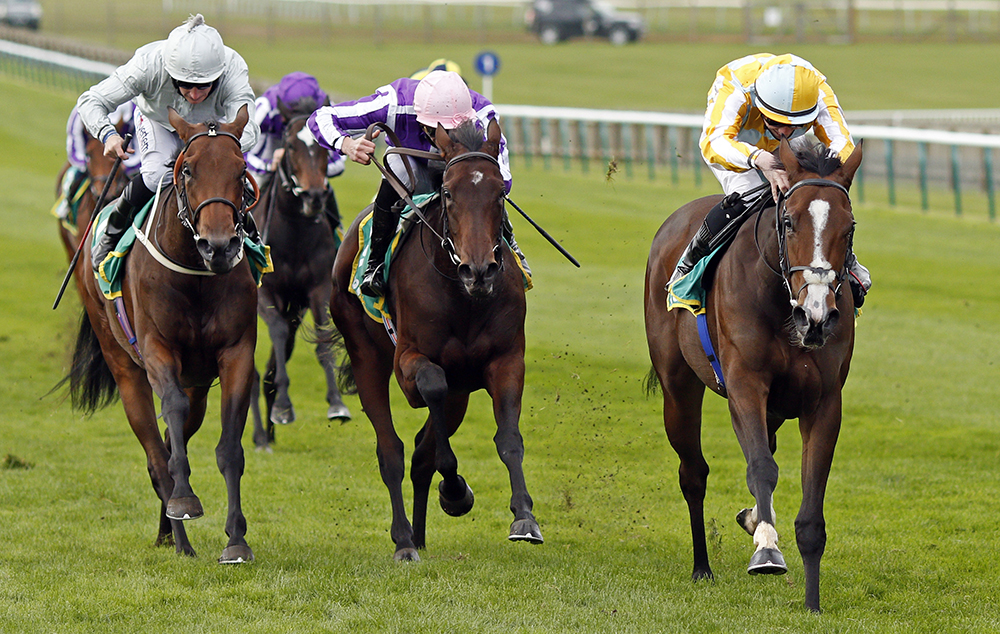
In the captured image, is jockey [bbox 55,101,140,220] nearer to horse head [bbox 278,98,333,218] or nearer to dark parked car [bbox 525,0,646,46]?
horse head [bbox 278,98,333,218]

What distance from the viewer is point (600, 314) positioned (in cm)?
1324

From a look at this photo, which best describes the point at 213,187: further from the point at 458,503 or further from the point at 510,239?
the point at 458,503

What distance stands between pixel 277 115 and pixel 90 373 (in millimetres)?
3018

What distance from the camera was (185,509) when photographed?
220 inches

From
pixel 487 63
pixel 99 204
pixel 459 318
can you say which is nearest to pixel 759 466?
pixel 459 318

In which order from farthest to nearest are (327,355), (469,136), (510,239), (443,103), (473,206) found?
(327,355), (510,239), (443,103), (469,136), (473,206)

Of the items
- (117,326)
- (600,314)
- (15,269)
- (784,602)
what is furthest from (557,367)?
(15,269)

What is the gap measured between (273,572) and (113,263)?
1780 millimetres

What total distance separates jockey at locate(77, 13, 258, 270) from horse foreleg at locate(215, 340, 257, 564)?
0.96 meters

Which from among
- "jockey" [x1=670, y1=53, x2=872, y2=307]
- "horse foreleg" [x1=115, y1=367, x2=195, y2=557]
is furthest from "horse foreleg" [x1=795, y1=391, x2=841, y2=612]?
"horse foreleg" [x1=115, y1=367, x2=195, y2=557]

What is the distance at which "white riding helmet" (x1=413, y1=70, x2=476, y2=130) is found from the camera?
234 inches

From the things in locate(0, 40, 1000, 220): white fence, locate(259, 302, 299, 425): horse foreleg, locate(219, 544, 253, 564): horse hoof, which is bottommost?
locate(0, 40, 1000, 220): white fence

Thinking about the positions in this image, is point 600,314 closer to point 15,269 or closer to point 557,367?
point 557,367

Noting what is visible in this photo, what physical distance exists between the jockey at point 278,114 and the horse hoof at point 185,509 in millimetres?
3983
